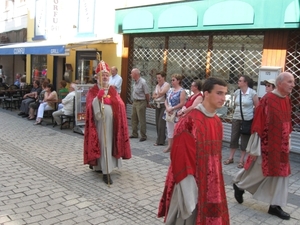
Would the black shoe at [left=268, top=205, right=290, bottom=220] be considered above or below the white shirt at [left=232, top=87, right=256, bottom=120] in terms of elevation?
below

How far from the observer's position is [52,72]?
14.4 metres

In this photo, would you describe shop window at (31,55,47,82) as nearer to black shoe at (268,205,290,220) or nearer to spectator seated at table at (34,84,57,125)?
spectator seated at table at (34,84,57,125)

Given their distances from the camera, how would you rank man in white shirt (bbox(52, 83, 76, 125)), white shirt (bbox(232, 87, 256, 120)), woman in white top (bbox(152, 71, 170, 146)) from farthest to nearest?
1. man in white shirt (bbox(52, 83, 76, 125))
2. woman in white top (bbox(152, 71, 170, 146))
3. white shirt (bbox(232, 87, 256, 120))

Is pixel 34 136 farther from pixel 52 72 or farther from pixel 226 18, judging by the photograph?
pixel 52 72

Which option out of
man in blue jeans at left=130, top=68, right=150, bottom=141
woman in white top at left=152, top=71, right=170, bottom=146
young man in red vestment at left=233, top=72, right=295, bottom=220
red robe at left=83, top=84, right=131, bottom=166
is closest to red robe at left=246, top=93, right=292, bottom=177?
young man in red vestment at left=233, top=72, right=295, bottom=220

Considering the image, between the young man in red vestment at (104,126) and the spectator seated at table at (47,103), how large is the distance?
Result: 5.32 metres

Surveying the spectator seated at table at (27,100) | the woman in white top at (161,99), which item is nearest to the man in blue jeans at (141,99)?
the woman in white top at (161,99)

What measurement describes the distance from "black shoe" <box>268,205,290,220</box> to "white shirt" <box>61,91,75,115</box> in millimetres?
6416

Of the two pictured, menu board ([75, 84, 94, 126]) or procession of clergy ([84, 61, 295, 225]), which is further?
menu board ([75, 84, 94, 126])

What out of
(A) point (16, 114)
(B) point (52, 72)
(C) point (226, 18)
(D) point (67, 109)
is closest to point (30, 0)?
(B) point (52, 72)

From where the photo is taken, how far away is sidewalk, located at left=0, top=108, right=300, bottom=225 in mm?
3865

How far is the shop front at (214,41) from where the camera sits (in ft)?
22.1

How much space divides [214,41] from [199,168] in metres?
6.24

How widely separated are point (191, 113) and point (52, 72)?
12.9m
